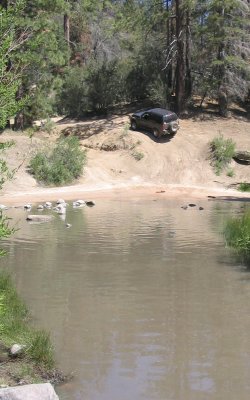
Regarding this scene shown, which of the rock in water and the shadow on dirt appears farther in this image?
the shadow on dirt

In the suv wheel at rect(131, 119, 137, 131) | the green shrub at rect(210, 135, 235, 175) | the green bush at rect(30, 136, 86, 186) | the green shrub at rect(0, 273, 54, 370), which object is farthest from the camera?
the suv wheel at rect(131, 119, 137, 131)

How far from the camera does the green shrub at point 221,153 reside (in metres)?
34.7

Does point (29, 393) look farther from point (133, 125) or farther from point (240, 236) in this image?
point (133, 125)

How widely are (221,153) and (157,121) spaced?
4077 millimetres

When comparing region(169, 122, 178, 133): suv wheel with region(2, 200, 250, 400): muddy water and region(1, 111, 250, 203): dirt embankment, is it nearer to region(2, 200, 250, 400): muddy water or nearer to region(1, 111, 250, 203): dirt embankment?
region(1, 111, 250, 203): dirt embankment

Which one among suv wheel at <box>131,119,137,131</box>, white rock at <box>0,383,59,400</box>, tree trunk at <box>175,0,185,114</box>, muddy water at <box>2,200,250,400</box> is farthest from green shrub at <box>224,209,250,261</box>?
tree trunk at <box>175,0,185,114</box>

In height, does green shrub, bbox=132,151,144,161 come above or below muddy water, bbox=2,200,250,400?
below

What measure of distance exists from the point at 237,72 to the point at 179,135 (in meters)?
6.38

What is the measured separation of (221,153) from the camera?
35125mm

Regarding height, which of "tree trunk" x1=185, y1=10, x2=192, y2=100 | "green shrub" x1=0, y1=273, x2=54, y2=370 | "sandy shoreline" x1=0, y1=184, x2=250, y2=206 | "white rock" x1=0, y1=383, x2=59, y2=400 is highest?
"white rock" x1=0, y1=383, x2=59, y2=400

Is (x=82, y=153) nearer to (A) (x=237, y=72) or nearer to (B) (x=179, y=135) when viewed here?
(B) (x=179, y=135)

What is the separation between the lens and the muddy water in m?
7.60

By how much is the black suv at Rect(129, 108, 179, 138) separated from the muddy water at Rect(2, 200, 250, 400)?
17348 millimetres

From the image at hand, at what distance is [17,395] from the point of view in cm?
577
